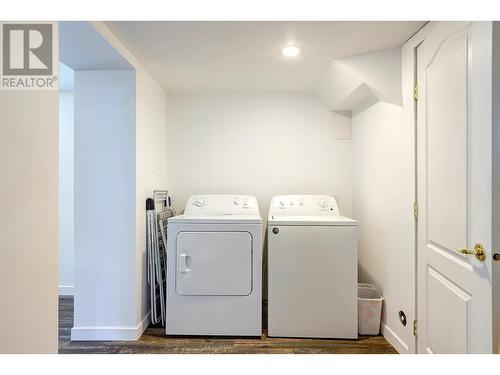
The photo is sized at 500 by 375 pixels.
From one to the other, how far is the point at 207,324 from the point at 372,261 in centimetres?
152

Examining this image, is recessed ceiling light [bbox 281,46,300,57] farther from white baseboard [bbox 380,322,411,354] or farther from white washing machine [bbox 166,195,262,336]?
white baseboard [bbox 380,322,411,354]

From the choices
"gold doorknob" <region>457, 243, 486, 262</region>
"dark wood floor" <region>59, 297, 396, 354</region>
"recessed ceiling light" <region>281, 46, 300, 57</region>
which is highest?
"recessed ceiling light" <region>281, 46, 300, 57</region>

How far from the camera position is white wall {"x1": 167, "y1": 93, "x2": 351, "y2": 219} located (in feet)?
9.90

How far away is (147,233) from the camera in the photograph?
2.42m

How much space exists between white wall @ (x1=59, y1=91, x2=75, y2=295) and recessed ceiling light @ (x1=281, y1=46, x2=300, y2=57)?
245 centimetres

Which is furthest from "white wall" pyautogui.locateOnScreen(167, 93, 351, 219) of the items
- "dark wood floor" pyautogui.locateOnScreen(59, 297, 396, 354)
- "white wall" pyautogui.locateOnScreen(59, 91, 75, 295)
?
"dark wood floor" pyautogui.locateOnScreen(59, 297, 396, 354)

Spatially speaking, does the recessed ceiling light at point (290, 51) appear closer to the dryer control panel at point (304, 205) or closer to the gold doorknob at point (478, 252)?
the dryer control panel at point (304, 205)

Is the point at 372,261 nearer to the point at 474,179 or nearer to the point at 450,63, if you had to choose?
the point at 474,179

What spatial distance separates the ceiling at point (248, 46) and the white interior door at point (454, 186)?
0.39m

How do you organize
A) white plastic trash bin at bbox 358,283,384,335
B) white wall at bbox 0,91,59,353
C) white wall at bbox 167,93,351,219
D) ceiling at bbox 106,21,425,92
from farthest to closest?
white wall at bbox 167,93,351,219
white plastic trash bin at bbox 358,283,384,335
ceiling at bbox 106,21,425,92
white wall at bbox 0,91,59,353

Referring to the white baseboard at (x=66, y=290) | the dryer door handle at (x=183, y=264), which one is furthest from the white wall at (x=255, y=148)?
the white baseboard at (x=66, y=290)
